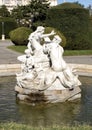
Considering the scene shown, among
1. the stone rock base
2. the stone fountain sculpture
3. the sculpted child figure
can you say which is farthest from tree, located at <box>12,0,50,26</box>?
the stone rock base

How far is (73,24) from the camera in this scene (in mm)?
31094

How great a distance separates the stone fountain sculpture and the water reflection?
0.89 feet

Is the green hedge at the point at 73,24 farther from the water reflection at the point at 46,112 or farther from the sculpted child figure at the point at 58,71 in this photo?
the sculpted child figure at the point at 58,71

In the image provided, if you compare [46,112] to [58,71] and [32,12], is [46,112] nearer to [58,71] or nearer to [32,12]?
[58,71]

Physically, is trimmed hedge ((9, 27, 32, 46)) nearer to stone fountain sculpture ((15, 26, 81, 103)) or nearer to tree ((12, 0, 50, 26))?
stone fountain sculpture ((15, 26, 81, 103))

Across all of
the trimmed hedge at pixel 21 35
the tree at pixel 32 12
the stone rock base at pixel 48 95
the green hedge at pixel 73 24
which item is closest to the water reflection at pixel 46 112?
the stone rock base at pixel 48 95

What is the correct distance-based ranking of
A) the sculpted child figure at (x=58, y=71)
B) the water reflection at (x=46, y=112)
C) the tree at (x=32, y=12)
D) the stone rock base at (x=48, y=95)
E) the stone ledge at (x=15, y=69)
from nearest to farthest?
1. the water reflection at (x=46, y=112)
2. the stone rock base at (x=48, y=95)
3. the sculpted child figure at (x=58, y=71)
4. the stone ledge at (x=15, y=69)
5. the tree at (x=32, y=12)

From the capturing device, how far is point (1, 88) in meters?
15.0

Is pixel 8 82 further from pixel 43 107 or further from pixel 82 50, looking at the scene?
pixel 82 50

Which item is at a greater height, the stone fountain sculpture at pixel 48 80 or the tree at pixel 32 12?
the stone fountain sculpture at pixel 48 80

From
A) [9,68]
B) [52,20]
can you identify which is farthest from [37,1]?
[9,68]

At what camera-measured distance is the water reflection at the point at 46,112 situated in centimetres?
1016

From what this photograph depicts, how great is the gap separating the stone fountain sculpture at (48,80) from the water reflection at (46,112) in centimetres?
27

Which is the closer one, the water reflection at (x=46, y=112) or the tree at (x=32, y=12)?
the water reflection at (x=46, y=112)
